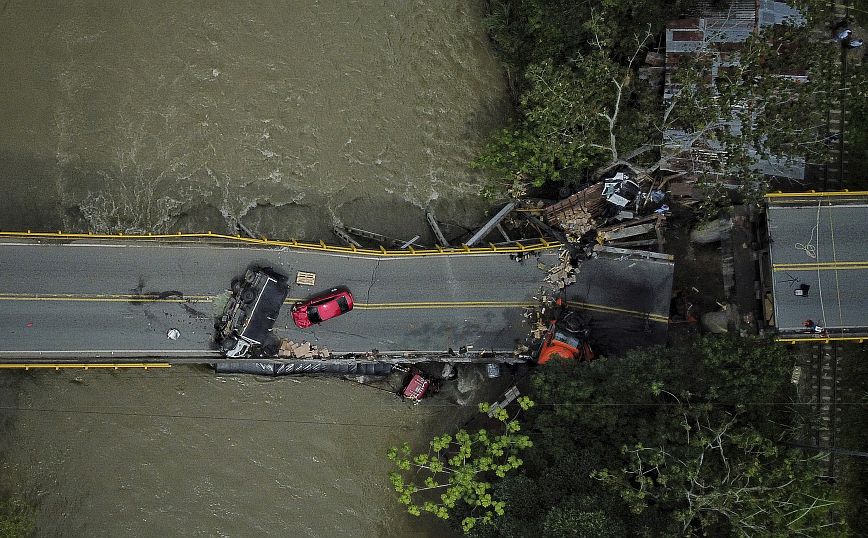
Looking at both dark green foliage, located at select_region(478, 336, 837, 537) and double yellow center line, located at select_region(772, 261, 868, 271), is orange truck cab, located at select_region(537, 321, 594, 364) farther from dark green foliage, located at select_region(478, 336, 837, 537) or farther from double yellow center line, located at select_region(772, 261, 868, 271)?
double yellow center line, located at select_region(772, 261, 868, 271)

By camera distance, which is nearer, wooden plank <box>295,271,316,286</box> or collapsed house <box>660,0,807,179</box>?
collapsed house <box>660,0,807,179</box>

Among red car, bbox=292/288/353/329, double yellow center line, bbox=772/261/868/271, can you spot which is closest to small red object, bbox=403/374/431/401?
red car, bbox=292/288/353/329

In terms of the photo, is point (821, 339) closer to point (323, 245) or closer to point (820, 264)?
point (820, 264)

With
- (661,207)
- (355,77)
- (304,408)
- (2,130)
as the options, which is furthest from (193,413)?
(661,207)

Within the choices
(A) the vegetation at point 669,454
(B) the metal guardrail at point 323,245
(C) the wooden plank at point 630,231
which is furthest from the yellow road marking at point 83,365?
(C) the wooden plank at point 630,231

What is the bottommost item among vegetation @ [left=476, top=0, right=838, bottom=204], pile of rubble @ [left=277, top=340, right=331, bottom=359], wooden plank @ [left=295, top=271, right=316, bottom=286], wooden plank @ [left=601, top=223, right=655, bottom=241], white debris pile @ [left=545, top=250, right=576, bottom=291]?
pile of rubble @ [left=277, top=340, right=331, bottom=359]

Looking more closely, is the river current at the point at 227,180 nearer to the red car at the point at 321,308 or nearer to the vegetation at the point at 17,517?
the vegetation at the point at 17,517

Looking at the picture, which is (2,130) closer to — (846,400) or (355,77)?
(355,77)

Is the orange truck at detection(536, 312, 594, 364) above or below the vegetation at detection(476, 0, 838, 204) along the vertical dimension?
below

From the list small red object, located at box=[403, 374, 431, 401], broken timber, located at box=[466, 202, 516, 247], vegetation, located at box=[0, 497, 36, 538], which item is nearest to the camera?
vegetation, located at box=[0, 497, 36, 538]
